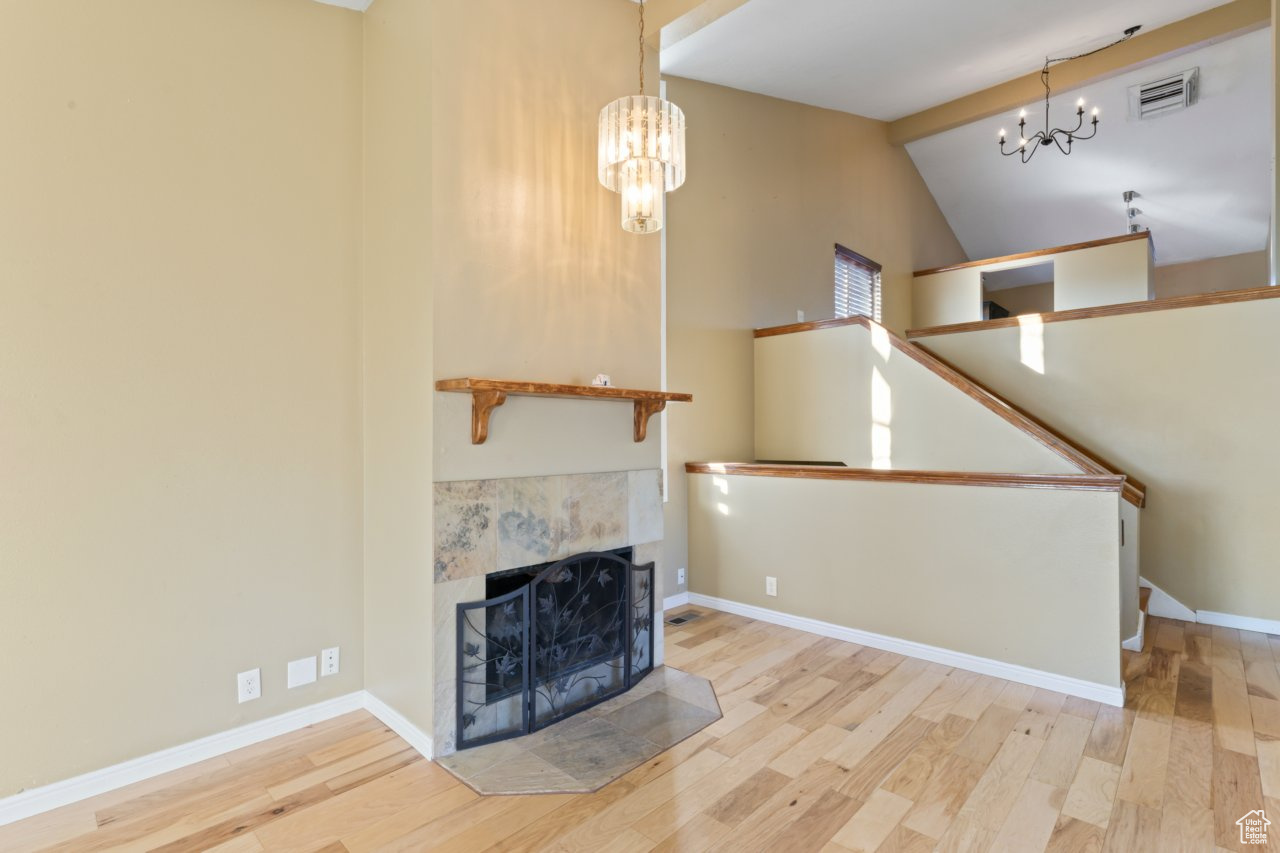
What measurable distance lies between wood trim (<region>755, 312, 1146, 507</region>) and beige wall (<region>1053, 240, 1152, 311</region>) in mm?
2361

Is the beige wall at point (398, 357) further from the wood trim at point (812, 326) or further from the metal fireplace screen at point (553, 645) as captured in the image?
the wood trim at point (812, 326)

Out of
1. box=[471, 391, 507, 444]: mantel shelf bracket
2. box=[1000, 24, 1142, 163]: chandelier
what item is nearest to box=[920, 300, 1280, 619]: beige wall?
box=[1000, 24, 1142, 163]: chandelier

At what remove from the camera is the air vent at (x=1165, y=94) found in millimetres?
5336

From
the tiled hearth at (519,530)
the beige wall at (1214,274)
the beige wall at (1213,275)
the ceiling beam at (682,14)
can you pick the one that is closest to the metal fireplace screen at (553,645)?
the tiled hearth at (519,530)

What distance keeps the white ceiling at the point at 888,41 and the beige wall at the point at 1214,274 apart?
5218 millimetres

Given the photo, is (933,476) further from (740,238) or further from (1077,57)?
(1077,57)

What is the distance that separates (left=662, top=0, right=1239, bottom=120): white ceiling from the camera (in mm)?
4184

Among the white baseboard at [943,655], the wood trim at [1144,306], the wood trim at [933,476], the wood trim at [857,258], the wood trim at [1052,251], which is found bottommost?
the white baseboard at [943,655]

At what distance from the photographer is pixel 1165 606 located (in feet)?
14.4

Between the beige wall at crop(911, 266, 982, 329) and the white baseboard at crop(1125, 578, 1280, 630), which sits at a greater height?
the beige wall at crop(911, 266, 982, 329)

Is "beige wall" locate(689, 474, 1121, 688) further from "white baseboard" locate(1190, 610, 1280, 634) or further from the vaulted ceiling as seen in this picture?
the vaulted ceiling

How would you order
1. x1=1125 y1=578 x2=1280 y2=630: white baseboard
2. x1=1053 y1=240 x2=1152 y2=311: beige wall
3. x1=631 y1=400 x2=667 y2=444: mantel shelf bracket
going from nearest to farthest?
x1=631 y1=400 x2=667 y2=444: mantel shelf bracket → x1=1125 y1=578 x2=1280 y2=630: white baseboard → x1=1053 y1=240 x2=1152 y2=311: beige wall

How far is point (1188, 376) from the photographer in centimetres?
425

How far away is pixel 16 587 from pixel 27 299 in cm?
95
